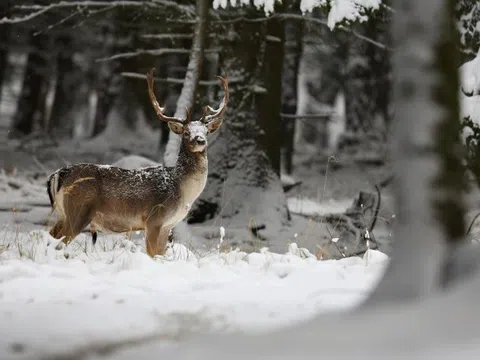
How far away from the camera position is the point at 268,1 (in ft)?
35.1

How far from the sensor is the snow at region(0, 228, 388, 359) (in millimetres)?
3980

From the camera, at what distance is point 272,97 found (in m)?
12.9

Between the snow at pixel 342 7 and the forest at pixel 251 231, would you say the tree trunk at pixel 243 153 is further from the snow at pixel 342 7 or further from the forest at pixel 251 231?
the snow at pixel 342 7

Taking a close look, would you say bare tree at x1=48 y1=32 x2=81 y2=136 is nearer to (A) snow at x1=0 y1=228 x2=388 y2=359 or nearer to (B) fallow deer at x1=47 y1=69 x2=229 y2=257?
(B) fallow deer at x1=47 y1=69 x2=229 y2=257

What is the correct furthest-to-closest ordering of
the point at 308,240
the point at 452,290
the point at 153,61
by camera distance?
1. the point at 153,61
2. the point at 308,240
3. the point at 452,290

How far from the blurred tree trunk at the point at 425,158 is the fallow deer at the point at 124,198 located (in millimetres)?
4521

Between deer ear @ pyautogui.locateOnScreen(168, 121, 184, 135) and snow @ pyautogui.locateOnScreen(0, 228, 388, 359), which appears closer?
snow @ pyautogui.locateOnScreen(0, 228, 388, 359)

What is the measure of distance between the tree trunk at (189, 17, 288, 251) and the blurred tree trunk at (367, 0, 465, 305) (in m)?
8.78

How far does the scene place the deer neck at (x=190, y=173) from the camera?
817cm

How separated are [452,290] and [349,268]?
102 inches

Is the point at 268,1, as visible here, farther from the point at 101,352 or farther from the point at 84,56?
the point at 84,56

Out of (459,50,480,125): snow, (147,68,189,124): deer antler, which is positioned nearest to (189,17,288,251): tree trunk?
(147,68,189,124): deer antler

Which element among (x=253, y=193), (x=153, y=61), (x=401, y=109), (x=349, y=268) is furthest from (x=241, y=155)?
(x=153, y=61)

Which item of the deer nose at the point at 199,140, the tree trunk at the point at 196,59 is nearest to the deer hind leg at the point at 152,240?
the deer nose at the point at 199,140
